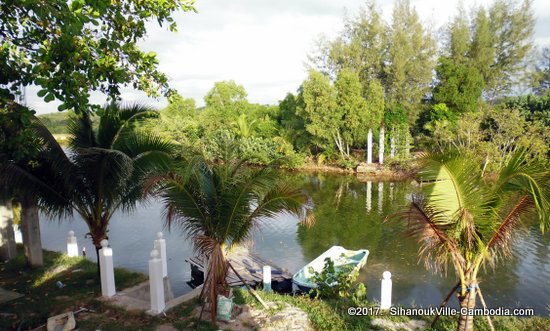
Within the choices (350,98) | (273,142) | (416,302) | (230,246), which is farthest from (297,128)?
(230,246)

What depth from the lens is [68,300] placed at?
664 cm

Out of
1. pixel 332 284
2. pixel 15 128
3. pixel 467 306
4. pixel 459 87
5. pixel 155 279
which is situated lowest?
pixel 332 284

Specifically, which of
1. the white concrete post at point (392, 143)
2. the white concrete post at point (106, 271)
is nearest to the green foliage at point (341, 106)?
the white concrete post at point (392, 143)

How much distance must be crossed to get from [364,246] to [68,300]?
803cm

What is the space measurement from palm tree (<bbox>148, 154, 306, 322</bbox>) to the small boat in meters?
2.68

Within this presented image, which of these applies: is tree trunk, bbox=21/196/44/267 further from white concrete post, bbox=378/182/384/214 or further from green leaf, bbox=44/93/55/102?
Result: white concrete post, bbox=378/182/384/214

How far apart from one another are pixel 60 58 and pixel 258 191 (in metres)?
2.88

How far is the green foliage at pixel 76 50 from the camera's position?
3576mm

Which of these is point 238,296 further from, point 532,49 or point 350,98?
point 532,49

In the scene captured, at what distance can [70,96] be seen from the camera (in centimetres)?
378

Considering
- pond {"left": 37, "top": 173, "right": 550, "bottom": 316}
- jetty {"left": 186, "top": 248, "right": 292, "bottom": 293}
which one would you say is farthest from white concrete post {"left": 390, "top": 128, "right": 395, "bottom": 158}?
jetty {"left": 186, "top": 248, "right": 292, "bottom": 293}

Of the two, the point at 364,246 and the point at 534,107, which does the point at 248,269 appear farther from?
the point at 534,107

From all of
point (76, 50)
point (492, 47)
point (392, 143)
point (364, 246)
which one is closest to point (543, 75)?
point (492, 47)

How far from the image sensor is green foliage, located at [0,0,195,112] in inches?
141
